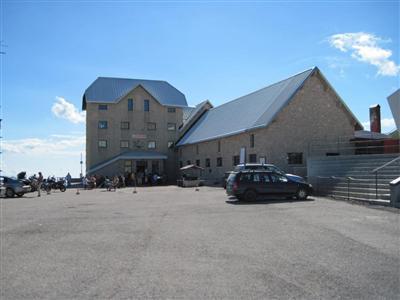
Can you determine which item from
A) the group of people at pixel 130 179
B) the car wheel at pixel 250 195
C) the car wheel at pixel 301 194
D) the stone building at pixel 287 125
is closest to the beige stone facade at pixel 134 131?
the group of people at pixel 130 179

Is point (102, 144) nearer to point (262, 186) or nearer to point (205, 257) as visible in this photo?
point (262, 186)

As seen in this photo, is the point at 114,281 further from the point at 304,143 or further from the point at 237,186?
the point at 304,143

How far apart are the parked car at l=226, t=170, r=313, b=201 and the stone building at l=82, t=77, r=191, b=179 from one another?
30255 millimetres

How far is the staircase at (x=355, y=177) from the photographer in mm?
19281

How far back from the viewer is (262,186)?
67.9 feet

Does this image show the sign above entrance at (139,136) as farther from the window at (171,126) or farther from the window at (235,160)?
the window at (235,160)

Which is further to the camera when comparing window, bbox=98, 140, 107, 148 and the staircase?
window, bbox=98, 140, 107, 148

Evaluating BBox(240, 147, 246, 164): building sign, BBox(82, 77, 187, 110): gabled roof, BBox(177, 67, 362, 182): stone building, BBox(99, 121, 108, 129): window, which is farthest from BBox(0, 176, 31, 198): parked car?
BBox(82, 77, 187, 110): gabled roof

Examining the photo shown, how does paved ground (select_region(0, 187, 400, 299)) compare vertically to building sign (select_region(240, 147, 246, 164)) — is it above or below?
below

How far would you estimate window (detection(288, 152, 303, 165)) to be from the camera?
109 ft

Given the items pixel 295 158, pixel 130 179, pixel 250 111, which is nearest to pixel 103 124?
pixel 130 179

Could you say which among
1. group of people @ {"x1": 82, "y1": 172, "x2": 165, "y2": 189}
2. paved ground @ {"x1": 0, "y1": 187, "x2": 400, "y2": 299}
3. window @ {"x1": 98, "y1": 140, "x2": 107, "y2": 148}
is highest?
window @ {"x1": 98, "y1": 140, "x2": 107, "y2": 148}

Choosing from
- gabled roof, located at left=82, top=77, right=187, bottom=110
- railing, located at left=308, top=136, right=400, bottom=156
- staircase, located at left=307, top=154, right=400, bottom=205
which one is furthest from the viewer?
gabled roof, located at left=82, top=77, right=187, bottom=110

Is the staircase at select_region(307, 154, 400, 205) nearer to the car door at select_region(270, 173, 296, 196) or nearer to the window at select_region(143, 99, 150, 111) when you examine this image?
the car door at select_region(270, 173, 296, 196)
